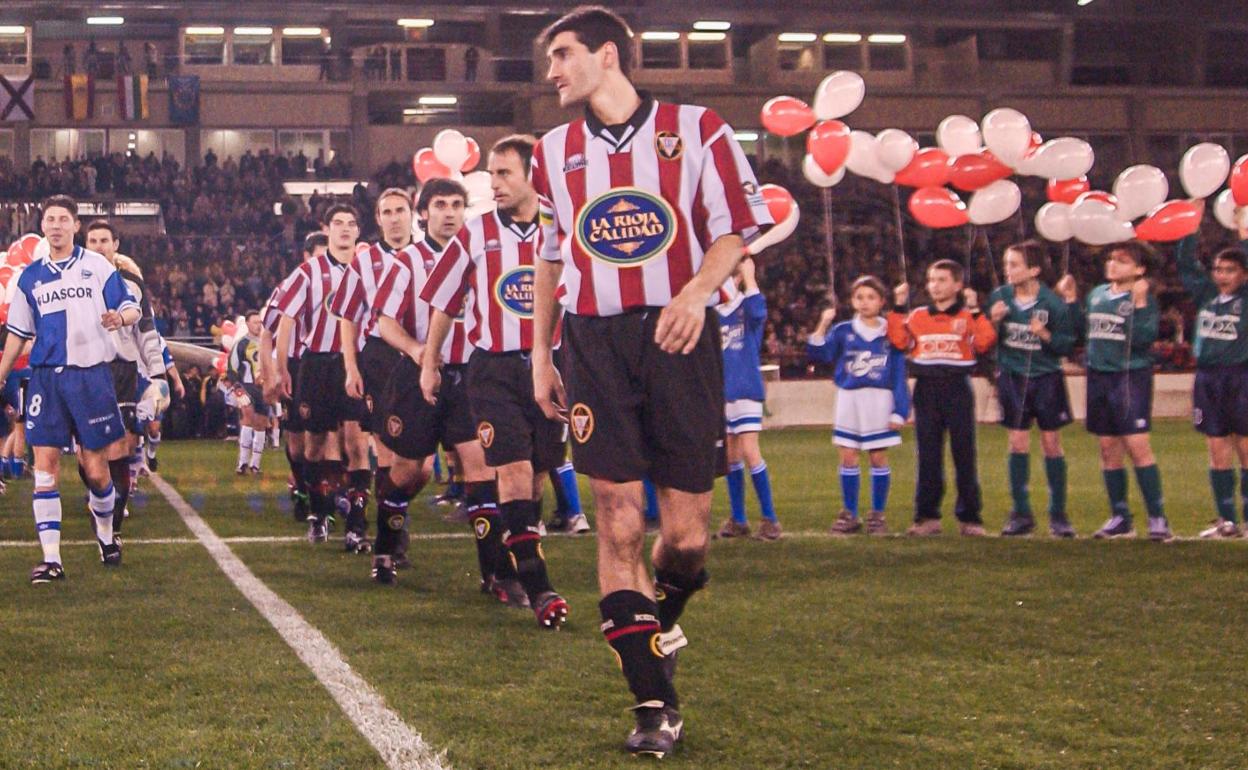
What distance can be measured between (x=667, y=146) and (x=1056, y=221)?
8.14m

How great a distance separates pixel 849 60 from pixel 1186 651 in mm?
39930

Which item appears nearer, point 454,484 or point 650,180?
point 650,180

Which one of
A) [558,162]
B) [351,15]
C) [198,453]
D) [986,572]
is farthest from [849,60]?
[558,162]

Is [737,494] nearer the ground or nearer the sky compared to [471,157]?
nearer the ground

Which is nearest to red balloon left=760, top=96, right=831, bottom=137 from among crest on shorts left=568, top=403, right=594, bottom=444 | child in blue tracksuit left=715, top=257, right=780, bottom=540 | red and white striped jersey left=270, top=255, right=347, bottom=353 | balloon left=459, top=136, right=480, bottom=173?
balloon left=459, top=136, right=480, bottom=173

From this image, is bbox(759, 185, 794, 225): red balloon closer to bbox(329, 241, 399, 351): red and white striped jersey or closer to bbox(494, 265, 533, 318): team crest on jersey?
bbox(329, 241, 399, 351): red and white striped jersey

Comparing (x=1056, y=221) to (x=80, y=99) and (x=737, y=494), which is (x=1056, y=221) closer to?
(x=737, y=494)

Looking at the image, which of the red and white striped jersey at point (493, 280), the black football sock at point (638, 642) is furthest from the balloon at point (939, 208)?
the black football sock at point (638, 642)

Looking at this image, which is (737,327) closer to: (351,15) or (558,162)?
(558,162)

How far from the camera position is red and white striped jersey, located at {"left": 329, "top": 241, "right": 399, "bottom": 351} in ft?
27.1

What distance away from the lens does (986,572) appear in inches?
306

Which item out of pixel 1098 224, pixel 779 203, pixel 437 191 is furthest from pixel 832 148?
pixel 437 191

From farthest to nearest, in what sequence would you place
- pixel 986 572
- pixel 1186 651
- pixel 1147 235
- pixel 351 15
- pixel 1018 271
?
pixel 351 15 < pixel 1147 235 < pixel 1018 271 < pixel 986 572 < pixel 1186 651

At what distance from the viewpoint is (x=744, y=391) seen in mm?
9680
